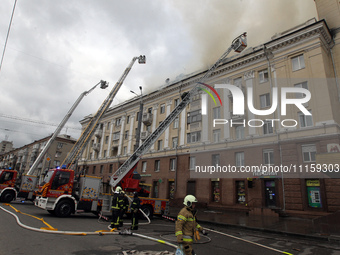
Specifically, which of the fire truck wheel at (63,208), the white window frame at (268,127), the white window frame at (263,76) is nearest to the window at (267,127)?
the white window frame at (268,127)

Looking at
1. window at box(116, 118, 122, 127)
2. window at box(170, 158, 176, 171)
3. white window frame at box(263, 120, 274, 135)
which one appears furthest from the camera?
window at box(116, 118, 122, 127)

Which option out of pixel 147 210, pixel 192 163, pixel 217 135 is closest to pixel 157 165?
pixel 192 163

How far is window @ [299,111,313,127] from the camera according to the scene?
783 inches

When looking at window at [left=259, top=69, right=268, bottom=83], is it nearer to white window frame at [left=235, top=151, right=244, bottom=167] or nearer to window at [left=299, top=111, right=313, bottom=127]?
window at [left=299, top=111, right=313, bottom=127]

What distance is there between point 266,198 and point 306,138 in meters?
6.54

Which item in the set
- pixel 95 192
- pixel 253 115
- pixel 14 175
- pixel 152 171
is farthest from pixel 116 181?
pixel 152 171

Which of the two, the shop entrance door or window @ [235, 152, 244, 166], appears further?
window @ [235, 152, 244, 166]

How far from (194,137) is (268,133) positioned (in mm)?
9449

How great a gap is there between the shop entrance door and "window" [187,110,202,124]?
11.3 meters

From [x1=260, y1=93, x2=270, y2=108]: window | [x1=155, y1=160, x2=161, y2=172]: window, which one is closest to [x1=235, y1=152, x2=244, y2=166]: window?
[x1=260, y1=93, x2=270, y2=108]: window

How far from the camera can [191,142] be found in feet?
95.7

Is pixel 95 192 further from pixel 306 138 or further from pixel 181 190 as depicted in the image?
pixel 306 138

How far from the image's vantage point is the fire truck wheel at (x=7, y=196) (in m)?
19.0

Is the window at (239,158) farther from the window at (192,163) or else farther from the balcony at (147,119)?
the balcony at (147,119)
